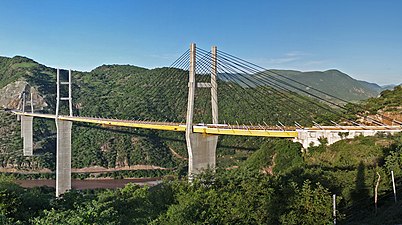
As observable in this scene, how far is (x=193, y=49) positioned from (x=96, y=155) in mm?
22180

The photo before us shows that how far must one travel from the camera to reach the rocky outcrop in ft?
141

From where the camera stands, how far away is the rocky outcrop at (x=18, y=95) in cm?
4297

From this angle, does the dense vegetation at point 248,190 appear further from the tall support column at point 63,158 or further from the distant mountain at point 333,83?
the distant mountain at point 333,83

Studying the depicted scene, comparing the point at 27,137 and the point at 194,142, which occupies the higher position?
the point at 194,142

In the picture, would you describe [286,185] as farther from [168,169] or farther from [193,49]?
[168,169]

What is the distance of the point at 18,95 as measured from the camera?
4369cm

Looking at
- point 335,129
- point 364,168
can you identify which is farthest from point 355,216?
point 335,129

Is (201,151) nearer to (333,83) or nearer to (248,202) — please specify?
(248,202)

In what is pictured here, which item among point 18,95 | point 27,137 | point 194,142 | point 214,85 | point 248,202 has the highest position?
point 18,95

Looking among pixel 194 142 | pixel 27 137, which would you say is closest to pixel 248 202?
pixel 194 142

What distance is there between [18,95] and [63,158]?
21.9 m

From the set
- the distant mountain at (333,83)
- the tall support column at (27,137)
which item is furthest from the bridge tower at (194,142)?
the distant mountain at (333,83)

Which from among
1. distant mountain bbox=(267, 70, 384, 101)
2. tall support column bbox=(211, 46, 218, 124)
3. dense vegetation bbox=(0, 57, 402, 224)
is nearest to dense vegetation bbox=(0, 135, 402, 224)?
dense vegetation bbox=(0, 57, 402, 224)

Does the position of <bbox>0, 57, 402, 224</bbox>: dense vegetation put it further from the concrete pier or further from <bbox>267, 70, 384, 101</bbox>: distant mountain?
<bbox>267, 70, 384, 101</bbox>: distant mountain
